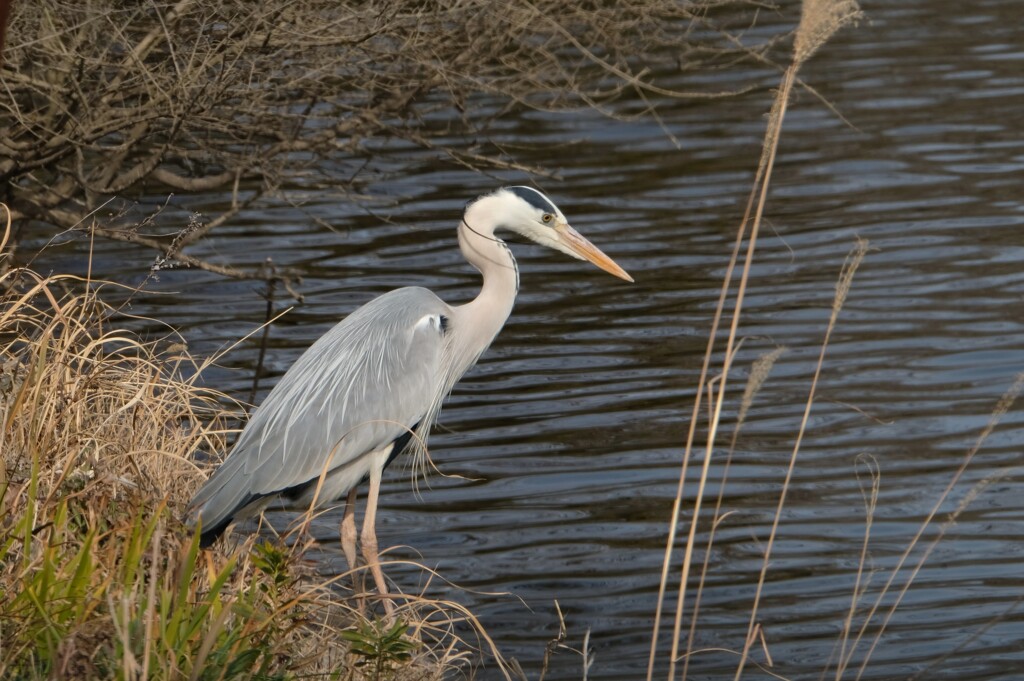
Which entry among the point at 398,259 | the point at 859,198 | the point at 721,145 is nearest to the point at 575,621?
the point at 398,259

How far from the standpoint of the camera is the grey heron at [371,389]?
17.6 feet

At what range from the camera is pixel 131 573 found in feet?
12.0

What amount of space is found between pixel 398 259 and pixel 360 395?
13.7ft

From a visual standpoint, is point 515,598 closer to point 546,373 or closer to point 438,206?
point 546,373

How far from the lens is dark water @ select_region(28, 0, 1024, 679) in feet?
18.5

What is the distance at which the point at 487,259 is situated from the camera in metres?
6.19

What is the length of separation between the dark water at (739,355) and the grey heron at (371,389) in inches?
21.5

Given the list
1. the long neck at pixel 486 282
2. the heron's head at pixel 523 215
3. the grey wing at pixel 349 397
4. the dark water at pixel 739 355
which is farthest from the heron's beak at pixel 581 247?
the dark water at pixel 739 355

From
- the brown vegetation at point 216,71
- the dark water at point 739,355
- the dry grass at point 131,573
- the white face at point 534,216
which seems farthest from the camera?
the brown vegetation at point 216,71

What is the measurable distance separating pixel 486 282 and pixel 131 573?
9.07 feet

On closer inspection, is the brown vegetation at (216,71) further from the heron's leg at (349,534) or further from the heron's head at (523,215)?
the heron's leg at (349,534)

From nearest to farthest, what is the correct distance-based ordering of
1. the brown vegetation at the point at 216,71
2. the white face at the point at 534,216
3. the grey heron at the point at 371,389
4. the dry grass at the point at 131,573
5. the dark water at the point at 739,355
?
1. the dry grass at the point at 131,573
2. the grey heron at the point at 371,389
3. the dark water at the point at 739,355
4. the white face at the point at 534,216
5. the brown vegetation at the point at 216,71

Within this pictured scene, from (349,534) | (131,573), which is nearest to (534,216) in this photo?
(349,534)

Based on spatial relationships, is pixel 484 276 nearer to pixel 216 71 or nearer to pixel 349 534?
pixel 349 534
